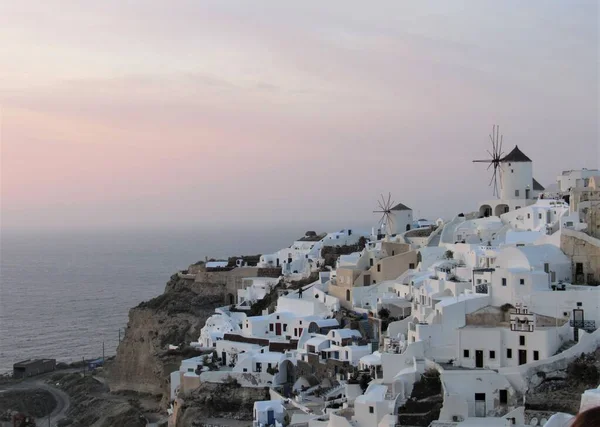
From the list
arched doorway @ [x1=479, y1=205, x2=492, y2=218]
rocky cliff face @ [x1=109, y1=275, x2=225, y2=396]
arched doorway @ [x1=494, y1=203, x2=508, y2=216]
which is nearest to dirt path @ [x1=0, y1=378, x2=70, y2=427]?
rocky cliff face @ [x1=109, y1=275, x2=225, y2=396]

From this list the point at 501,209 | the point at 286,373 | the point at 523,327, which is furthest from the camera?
the point at 501,209

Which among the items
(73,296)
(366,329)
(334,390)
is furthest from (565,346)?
(73,296)

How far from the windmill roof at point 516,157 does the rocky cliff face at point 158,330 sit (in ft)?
50.5

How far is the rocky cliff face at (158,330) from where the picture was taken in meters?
37.0

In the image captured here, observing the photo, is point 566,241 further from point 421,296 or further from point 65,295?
point 65,295

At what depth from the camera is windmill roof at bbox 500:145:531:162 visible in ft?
110

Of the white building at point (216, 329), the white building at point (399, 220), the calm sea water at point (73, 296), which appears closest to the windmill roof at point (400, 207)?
the white building at point (399, 220)

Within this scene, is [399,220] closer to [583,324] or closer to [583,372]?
[583,324]

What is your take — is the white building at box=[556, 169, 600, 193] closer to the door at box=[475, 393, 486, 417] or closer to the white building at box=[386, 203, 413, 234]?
the white building at box=[386, 203, 413, 234]

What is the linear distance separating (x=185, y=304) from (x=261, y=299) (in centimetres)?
486

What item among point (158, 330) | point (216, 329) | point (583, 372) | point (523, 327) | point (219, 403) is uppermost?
point (523, 327)

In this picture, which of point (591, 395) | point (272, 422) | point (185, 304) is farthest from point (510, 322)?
point (185, 304)

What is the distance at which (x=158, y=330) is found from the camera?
3844cm

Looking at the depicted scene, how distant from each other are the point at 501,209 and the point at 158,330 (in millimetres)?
17382
